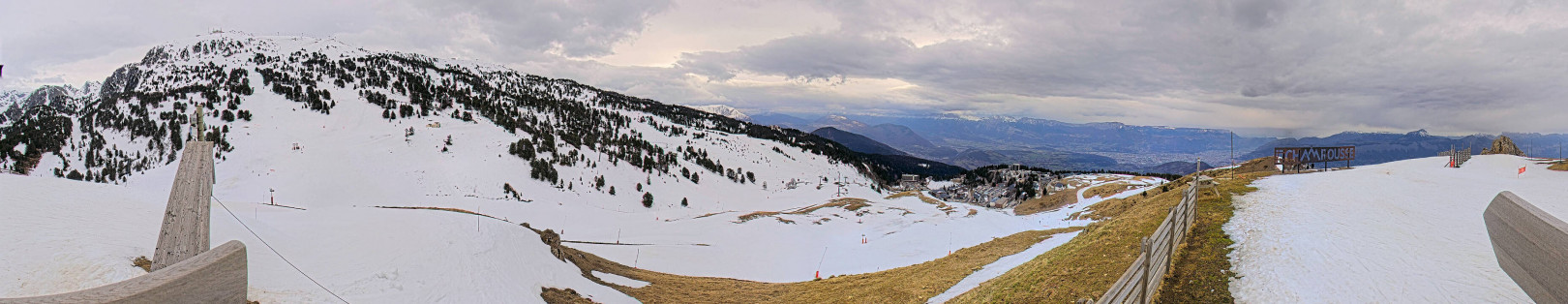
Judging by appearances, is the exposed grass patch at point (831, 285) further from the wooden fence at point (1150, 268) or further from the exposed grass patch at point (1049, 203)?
the exposed grass patch at point (1049, 203)

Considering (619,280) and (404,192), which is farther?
(404,192)

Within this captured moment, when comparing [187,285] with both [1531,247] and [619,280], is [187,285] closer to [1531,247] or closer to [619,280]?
[1531,247]

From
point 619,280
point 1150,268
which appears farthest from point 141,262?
point 1150,268

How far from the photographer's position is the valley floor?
788 centimetres

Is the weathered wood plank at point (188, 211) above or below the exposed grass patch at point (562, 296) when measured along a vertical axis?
above

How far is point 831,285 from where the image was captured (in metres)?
20.4

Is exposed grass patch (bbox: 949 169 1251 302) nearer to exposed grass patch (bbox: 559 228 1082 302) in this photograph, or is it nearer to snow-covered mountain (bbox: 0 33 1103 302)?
exposed grass patch (bbox: 559 228 1082 302)

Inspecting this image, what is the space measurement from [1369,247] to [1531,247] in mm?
11573

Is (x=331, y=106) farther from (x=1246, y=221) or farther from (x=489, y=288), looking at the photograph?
(x=1246, y=221)

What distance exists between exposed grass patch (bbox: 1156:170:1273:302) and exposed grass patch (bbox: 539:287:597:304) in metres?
15.4

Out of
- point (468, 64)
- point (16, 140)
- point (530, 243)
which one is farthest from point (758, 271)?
point (468, 64)

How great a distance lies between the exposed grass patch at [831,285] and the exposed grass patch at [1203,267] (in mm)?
6484

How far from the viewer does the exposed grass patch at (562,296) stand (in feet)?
54.8

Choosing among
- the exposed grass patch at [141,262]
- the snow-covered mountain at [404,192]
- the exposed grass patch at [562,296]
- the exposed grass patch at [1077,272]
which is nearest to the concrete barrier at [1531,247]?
the exposed grass patch at [1077,272]
